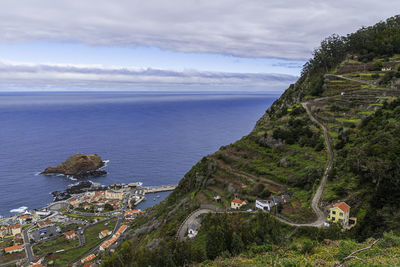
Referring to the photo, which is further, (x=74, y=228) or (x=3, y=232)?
(x=74, y=228)

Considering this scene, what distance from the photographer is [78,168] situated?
365 feet

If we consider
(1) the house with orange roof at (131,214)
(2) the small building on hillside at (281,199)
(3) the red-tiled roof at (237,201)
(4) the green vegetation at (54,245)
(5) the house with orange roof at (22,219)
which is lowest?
(4) the green vegetation at (54,245)

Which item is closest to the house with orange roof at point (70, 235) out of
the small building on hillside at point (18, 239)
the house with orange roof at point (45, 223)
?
the house with orange roof at point (45, 223)

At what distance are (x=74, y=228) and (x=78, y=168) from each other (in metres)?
44.4

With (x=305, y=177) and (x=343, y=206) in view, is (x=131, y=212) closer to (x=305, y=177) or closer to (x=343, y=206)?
(x=305, y=177)

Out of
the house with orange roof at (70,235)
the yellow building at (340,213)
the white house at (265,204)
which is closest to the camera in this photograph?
the yellow building at (340,213)

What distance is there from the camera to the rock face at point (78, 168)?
108875mm

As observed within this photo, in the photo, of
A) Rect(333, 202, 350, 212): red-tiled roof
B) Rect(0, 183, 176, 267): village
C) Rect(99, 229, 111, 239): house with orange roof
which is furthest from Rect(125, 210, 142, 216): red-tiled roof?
Rect(333, 202, 350, 212): red-tiled roof

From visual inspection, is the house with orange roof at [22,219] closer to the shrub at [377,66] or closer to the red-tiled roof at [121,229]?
the red-tiled roof at [121,229]

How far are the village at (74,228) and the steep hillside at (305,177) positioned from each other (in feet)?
57.2

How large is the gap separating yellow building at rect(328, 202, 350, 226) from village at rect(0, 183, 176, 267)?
40.9 metres

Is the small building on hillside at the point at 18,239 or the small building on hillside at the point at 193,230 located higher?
the small building on hillside at the point at 193,230

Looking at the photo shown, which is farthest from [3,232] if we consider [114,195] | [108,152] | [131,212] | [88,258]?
[108,152]

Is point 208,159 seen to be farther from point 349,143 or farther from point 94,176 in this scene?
point 94,176
